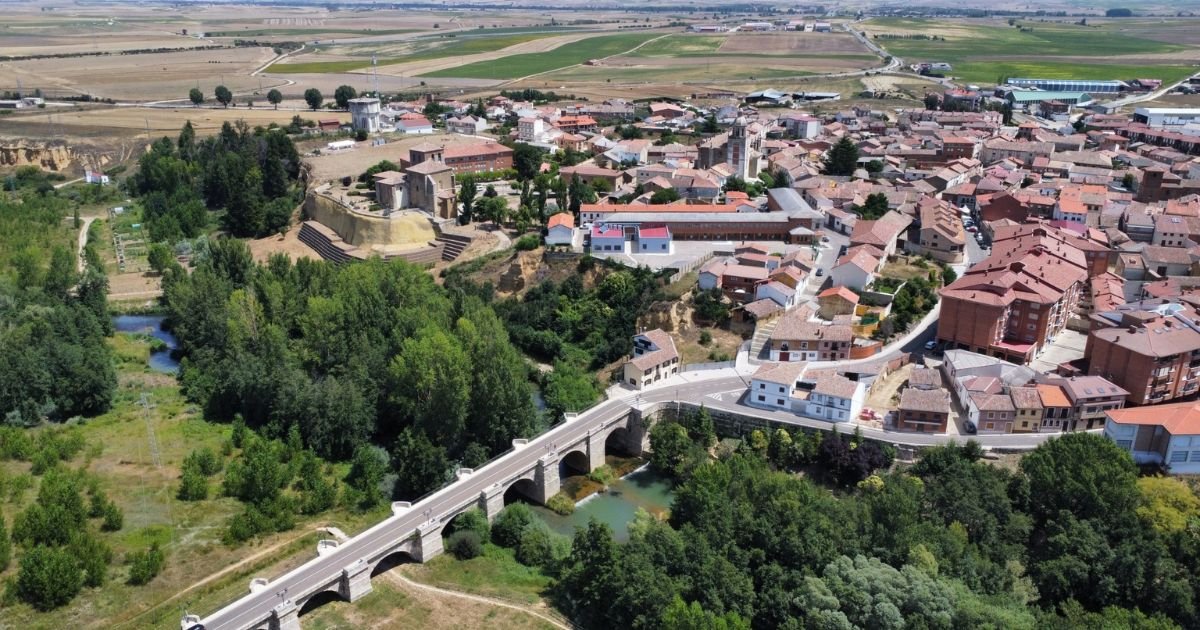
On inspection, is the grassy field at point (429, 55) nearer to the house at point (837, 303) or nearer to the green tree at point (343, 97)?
the green tree at point (343, 97)

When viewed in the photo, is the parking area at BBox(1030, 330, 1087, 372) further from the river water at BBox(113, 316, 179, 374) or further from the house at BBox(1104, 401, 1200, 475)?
the river water at BBox(113, 316, 179, 374)

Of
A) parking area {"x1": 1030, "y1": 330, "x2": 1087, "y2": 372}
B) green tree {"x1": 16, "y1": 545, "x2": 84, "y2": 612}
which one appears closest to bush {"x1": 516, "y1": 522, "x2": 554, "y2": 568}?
green tree {"x1": 16, "y1": 545, "x2": 84, "y2": 612}

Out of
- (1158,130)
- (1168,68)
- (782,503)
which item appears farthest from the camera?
(1168,68)

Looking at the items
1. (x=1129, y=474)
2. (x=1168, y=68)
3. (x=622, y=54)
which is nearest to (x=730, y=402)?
(x=1129, y=474)

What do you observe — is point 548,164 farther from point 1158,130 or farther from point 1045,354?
point 1158,130

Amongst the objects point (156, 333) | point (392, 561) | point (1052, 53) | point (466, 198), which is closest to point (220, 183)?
point (156, 333)

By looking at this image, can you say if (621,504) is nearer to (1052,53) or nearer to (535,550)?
(535,550)

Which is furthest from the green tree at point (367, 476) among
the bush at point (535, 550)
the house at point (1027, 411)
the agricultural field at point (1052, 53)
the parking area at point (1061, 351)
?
Answer: the agricultural field at point (1052, 53)
